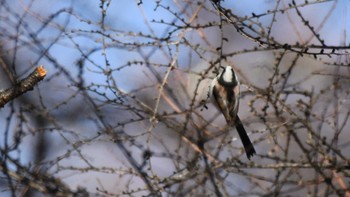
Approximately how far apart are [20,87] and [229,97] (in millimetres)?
1265

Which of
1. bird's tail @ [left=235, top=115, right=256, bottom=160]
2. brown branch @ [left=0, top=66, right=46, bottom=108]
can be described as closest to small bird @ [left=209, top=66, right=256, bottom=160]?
bird's tail @ [left=235, top=115, right=256, bottom=160]

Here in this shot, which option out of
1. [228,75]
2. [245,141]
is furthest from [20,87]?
[245,141]

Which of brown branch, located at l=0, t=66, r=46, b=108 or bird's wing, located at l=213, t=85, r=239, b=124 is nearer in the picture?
brown branch, located at l=0, t=66, r=46, b=108

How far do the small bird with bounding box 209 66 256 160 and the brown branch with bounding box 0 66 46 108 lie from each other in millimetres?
1029

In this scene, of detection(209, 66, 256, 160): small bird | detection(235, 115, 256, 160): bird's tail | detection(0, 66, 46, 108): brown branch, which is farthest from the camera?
detection(209, 66, 256, 160): small bird

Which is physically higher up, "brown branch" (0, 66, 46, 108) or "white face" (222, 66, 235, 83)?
"white face" (222, 66, 235, 83)

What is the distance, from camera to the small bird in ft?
10.3

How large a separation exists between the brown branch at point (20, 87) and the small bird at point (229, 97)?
1.03m

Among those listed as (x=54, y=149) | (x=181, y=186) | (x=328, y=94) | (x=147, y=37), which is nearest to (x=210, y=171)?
(x=181, y=186)

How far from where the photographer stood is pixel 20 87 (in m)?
2.82

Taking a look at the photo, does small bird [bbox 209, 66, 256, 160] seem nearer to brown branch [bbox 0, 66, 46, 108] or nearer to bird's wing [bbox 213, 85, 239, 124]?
bird's wing [bbox 213, 85, 239, 124]

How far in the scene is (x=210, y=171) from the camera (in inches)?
99.3

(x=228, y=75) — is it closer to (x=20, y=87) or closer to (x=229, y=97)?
(x=229, y=97)

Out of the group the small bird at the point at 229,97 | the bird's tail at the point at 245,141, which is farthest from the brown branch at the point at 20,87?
the bird's tail at the point at 245,141
